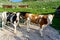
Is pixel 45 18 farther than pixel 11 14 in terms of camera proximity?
No

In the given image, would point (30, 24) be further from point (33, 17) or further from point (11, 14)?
point (11, 14)

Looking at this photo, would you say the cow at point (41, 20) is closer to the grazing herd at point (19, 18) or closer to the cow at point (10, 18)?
the grazing herd at point (19, 18)

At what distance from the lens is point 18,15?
16.9 metres

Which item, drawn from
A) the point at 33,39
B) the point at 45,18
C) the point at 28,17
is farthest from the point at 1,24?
the point at 33,39

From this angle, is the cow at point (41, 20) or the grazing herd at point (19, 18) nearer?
the cow at point (41, 20)

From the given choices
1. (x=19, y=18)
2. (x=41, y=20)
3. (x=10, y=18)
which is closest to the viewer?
(x=41, y=20)

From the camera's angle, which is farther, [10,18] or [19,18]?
[10,18]

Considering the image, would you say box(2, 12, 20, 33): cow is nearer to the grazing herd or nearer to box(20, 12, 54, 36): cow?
the grazing herd

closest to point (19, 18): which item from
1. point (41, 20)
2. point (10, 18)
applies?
point (10, 18)

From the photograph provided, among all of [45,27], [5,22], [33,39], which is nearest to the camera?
[33,39]

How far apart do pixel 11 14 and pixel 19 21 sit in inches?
33.2

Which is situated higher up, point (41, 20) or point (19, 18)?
point (41, 20)

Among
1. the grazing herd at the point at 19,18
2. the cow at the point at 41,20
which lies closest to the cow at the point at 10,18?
the grazing herd at the point at 19,18

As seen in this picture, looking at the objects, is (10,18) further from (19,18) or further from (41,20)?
(41,20)
